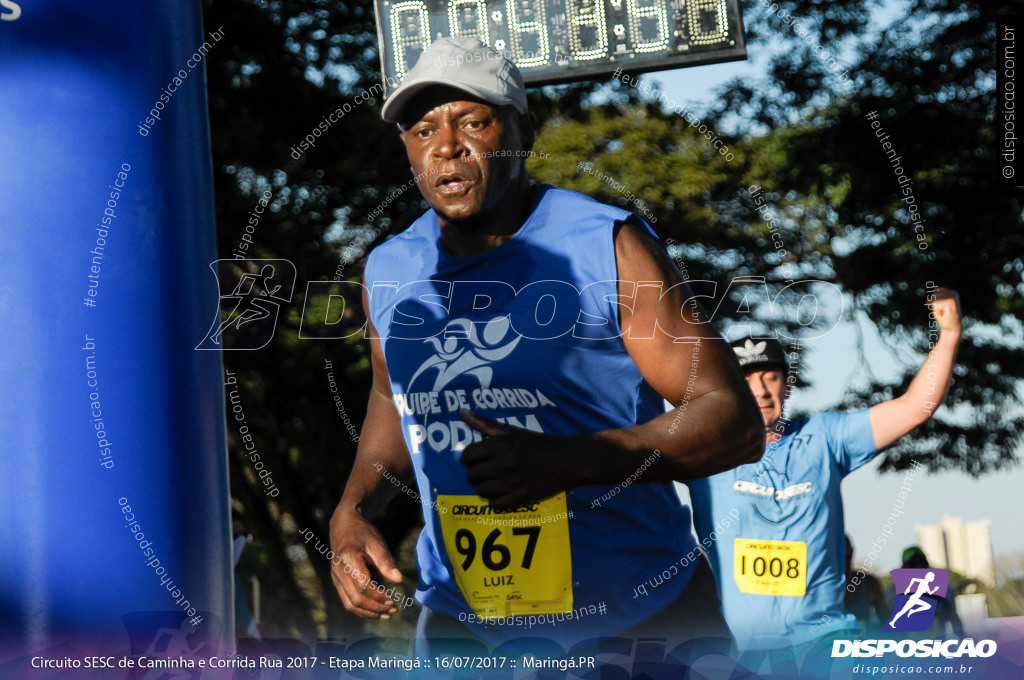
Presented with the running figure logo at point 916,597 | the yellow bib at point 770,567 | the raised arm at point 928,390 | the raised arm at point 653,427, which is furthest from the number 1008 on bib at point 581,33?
the running figure logo at point 916,597

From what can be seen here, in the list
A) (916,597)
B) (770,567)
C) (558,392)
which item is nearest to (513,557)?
(558,392)

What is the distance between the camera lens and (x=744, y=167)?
653cm

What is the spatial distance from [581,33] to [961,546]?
3.60m

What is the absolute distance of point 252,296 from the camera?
526 cm

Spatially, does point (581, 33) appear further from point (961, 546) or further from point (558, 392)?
point (961, 546)

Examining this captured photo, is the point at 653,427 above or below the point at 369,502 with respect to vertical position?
above

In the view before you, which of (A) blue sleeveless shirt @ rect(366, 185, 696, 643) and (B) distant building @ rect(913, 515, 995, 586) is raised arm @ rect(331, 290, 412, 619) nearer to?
(A) blue sleeveless shirt @ rect(366, 185, 696, 643)

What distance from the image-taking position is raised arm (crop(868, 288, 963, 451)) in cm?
385

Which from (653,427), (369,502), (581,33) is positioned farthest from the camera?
(581,33)

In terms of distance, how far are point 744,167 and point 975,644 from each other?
3754 mm

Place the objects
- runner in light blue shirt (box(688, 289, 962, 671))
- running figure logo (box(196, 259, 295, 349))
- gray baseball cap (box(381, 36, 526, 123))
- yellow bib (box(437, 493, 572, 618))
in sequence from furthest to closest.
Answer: running figure logo (box(196, 259, 295, 349))
runner in light blue shirt (box(688, 289, 962, 671))
gray baseball cap (box(381, 36, 526, 123))
yellow bib (box(437, 493, 572, 618))

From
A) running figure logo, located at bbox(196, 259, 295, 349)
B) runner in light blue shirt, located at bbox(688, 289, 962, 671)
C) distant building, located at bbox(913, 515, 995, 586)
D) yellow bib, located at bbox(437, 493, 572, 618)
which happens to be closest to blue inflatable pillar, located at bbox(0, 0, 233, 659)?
yellow bib, located at bbox(437, 493, 572, 618)

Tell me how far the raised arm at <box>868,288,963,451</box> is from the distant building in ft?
5.03

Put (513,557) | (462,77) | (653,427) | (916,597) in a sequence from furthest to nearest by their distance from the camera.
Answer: (916,597) < (462,77) < (513,557) < (653,427)
